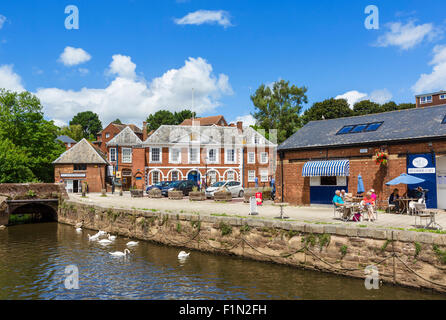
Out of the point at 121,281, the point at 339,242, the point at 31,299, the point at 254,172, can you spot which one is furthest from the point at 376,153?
the point at 254,172

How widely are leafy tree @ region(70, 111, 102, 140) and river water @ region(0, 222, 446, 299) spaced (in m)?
83.4

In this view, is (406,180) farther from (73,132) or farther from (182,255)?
(73,132)

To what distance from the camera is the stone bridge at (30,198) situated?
24.8m

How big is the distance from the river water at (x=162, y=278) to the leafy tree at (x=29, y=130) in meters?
28.3

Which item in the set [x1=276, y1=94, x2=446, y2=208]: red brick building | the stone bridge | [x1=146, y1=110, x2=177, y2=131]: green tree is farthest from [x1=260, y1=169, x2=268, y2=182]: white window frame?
[x1=146, y1=110, x2=177, y2=131]: green tree

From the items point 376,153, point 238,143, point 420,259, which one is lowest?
point 420,259

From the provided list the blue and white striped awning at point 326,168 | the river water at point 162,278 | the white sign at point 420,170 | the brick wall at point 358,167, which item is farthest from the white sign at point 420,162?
the river water at point 162,278

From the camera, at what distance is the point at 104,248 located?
16.2 metres

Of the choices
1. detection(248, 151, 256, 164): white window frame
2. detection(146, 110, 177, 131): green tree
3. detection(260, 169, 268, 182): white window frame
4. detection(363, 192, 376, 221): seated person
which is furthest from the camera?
detection(146, 110, 177, 131): green tree

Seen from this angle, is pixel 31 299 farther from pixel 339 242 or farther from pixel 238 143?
pixel 238 143

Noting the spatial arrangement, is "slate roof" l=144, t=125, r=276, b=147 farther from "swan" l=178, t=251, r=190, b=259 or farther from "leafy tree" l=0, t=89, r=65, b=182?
"swan" l=178, t=251, r=190, b=259

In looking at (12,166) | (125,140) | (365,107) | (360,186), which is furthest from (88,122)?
(360,186)

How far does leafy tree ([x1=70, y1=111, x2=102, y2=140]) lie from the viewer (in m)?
93.0
